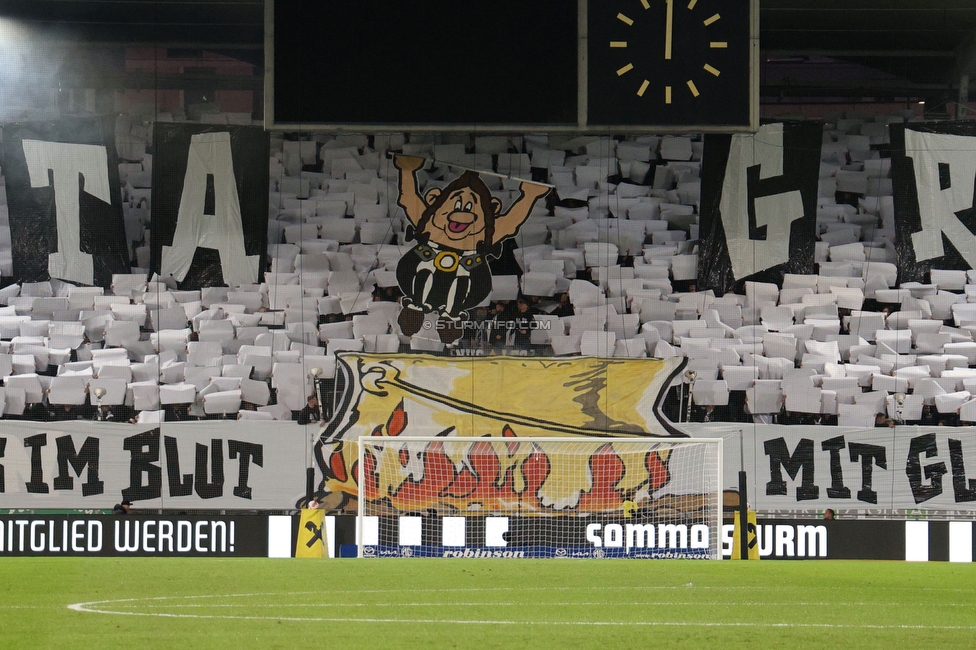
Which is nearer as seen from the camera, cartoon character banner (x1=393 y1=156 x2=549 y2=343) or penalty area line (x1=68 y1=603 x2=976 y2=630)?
penalty area line (x1=68 y1=603 x2=976 y2=630)

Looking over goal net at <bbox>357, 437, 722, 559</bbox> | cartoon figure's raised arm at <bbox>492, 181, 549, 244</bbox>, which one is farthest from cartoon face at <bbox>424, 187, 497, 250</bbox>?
goal net at <bbox>357, 437, 722, 559</bbox>

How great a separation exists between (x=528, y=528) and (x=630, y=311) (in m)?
2.32

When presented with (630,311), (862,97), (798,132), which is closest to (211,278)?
(630,311)

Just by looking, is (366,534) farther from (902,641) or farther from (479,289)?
(902,641)

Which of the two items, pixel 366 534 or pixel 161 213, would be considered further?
pixel 161 213

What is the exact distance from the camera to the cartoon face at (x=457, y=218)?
31.3ft

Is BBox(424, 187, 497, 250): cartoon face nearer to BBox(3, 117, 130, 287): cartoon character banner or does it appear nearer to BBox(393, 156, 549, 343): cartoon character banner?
BBox(393, 156, 549, 343): cartoon character banner

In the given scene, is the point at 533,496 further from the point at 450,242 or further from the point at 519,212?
the point at 519,212

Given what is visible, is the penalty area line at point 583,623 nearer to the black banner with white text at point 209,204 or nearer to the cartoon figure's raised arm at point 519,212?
the black banner with white text at point 209,204

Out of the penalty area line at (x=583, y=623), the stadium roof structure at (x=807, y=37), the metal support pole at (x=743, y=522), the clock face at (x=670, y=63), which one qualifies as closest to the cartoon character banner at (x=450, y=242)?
the stadium roof structure at (x=807, y=37)

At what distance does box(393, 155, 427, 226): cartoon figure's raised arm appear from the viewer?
31.7 ft

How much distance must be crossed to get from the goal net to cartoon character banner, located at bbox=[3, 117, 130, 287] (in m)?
3.29

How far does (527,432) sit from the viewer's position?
352 inches

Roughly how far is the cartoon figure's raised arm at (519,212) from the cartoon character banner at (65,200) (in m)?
3.48
